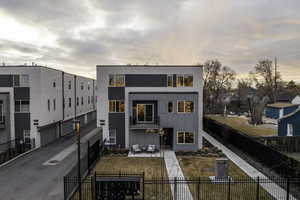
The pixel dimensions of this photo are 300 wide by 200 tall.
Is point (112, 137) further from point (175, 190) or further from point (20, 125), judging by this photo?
point (175, 190)

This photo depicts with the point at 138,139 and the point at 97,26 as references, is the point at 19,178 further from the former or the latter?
the point at 97,26

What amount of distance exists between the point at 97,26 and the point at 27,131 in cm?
1391

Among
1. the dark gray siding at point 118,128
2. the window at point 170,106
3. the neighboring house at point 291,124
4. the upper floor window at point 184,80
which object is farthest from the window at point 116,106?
the neighboring house at point 291,124

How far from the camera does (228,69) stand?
53.3 metres

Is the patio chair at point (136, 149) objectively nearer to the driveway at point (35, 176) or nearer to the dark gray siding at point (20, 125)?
the driveway at point (35, 176)

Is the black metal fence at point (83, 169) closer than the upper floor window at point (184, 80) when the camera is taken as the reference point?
Yes

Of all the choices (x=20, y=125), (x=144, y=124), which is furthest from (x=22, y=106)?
(x=144, y=124)

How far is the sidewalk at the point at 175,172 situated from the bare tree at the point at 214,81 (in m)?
34.4

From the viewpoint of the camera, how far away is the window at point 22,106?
75.7ft

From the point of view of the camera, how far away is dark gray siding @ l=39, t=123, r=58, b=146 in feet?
78.5

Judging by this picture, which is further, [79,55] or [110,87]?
[79,55]

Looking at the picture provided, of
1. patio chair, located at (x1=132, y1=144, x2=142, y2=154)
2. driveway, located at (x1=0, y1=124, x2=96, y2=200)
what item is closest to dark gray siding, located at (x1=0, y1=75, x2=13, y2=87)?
driveway, located at (x1=0, y1=124, x2=96, y2=200)

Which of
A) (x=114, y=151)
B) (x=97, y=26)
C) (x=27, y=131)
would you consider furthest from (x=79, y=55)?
(x=114, y=151)

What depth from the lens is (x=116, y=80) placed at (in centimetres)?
2275
